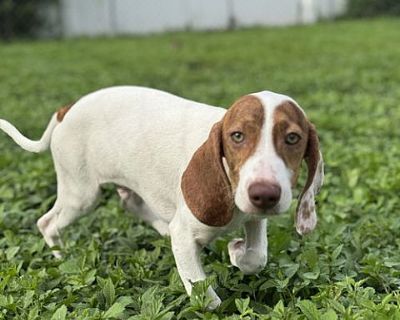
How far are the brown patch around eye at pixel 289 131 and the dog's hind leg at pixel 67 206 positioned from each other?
1.48 meters

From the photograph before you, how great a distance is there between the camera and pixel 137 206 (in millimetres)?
4668

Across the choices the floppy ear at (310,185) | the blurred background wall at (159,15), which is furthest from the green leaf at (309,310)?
the blurred background wall at (159,15)

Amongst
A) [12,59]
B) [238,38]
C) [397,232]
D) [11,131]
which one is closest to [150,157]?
[11,131]

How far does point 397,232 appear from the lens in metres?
4.51

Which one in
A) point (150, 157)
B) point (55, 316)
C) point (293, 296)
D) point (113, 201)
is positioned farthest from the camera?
point (113, 201)

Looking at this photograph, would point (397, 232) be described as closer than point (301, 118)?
No

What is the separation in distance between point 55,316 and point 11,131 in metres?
1.58

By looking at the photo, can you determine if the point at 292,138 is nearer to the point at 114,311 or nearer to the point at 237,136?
the point at 237,136

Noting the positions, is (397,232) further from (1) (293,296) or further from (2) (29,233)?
(2) (29,233)

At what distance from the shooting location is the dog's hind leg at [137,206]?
4595 mm

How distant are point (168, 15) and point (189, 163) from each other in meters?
20.5

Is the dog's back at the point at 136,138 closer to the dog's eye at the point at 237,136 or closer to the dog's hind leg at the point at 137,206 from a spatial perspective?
the dog's hind leg at the point at 137,206

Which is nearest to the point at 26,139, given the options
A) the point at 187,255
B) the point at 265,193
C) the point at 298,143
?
the point at 187,255

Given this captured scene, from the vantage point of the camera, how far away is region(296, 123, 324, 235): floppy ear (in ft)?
10.8
